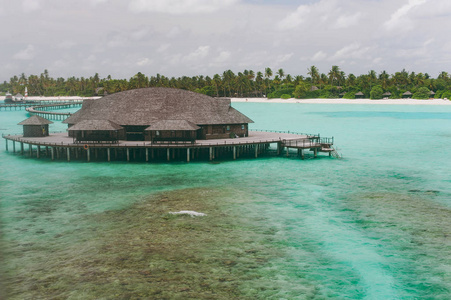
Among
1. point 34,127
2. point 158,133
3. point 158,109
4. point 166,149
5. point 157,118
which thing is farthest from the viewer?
point 34,127

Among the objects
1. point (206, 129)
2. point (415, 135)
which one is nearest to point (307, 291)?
point (206, 129)

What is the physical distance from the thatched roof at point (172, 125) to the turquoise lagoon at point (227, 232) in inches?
226

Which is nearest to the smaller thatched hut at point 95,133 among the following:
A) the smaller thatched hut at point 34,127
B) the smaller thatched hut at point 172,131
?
the smaller thatched hut at point 172,131

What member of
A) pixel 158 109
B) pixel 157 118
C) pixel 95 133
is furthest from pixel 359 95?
pixel 95 133

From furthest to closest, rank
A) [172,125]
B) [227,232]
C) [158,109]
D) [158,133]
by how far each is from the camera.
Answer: [158,109] → [158,133] → [172,125] → [227,232]

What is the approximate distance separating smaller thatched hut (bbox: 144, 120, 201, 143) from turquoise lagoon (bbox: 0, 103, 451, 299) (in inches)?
205

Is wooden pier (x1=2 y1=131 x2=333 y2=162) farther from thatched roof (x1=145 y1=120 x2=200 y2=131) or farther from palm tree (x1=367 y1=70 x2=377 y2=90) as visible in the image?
palm tree (x1=367 y1=70 x2=377 y2=90)

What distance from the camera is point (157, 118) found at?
58812 mm

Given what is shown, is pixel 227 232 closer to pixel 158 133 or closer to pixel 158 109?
pixel 158 133

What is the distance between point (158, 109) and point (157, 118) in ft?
7.77

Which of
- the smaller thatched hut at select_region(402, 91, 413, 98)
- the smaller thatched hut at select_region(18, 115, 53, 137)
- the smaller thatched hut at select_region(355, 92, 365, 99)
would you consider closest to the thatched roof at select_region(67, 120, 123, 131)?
the smaller thatched hut at select_region(18, 115, 53, 137)

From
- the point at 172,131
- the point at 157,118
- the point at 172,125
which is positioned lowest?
the point at 172,131

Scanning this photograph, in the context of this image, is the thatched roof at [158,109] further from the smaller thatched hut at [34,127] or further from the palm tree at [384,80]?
the palm tree at [384,80]

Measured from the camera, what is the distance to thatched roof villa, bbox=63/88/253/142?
53.5m
